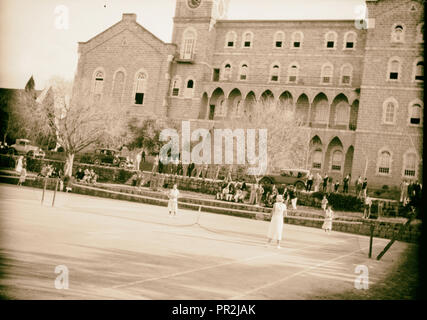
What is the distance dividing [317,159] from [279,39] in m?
12.6

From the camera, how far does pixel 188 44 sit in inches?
1567

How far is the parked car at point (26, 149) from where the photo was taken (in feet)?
114

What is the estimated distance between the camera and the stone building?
30.8 m

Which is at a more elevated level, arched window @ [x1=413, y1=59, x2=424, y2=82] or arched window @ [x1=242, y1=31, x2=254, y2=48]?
arched window @ [x1=242, y1=31, x2=254, y2=48]

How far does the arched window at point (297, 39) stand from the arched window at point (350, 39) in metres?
4.11

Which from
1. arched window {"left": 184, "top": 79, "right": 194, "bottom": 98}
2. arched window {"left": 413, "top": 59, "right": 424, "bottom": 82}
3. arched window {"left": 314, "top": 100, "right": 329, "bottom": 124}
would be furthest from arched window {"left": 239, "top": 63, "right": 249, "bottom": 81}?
arched window {"left": 413, "top": 59, "right": 424, "bottom": 82}

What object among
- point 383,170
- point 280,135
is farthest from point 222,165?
point 383,170

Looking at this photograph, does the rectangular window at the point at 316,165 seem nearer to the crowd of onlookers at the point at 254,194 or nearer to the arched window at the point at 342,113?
the arched window at the point at 342,113

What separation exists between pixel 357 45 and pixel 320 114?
6.99m

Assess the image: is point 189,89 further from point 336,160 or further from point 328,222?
point 328,222

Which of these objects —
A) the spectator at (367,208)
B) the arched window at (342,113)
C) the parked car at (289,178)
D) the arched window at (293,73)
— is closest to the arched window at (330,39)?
the arched window at (293,73)

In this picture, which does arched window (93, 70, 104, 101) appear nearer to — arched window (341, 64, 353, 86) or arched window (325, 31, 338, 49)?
arched window (325, 31, 338, 49)

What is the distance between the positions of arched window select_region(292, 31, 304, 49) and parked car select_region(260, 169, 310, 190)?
15827 millimetres
